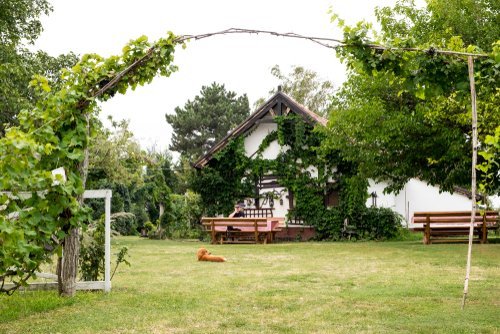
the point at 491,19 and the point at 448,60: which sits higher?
the point at 491,19

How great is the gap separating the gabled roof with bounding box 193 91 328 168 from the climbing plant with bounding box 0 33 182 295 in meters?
17.2

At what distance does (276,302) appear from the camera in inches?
332

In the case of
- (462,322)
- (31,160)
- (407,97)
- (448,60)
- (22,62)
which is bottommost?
(462,322)

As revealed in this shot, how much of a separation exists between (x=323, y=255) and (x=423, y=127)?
5255mm

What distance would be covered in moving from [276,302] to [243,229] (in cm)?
1483

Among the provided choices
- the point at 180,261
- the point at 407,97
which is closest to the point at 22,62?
the point at 180,261

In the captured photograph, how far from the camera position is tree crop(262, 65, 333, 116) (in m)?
49.9

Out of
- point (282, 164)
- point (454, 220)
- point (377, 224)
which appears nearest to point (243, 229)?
point (282, 164)

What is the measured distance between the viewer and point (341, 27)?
765 cm

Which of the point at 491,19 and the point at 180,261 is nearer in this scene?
the point at 180,261

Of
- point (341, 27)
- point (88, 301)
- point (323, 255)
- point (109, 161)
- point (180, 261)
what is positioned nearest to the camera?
point (341, 27)

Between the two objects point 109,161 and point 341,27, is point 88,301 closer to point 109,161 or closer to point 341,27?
point 341,27

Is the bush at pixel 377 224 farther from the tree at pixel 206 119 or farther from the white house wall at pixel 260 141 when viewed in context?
the tree at pixel 206 119

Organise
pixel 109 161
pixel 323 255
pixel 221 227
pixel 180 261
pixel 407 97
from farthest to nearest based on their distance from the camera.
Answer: pixel 109 161 → pixel 221 227 → pixel 407 97 → pixel 323 255 → pixel 180 261
